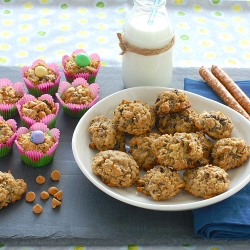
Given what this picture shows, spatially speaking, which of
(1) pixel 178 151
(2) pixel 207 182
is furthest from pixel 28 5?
(2) pixel 207 182

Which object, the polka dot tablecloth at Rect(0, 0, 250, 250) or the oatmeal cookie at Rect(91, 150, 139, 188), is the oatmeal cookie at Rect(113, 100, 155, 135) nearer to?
the oatmeal cookie at Rect(91, 150, 139, 188)

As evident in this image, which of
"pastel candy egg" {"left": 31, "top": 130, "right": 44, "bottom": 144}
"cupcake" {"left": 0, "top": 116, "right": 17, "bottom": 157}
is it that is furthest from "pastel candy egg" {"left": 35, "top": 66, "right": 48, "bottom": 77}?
"pastel candy egg" {"left": 31, "top": 130, "right": 44, "bottom": 144}

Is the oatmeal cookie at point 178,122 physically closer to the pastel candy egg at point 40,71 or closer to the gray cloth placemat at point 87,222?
the gray cloth placemat at point 87,222

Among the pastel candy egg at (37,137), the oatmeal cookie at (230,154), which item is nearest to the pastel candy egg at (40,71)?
the pastel candy egg at (37,137)

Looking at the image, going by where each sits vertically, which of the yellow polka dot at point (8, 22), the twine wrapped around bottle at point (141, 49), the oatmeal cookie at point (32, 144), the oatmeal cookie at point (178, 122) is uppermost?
the twine wrapped around bottle at point (141, 49)

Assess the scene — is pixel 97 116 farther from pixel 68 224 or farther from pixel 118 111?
pixel 68 224
